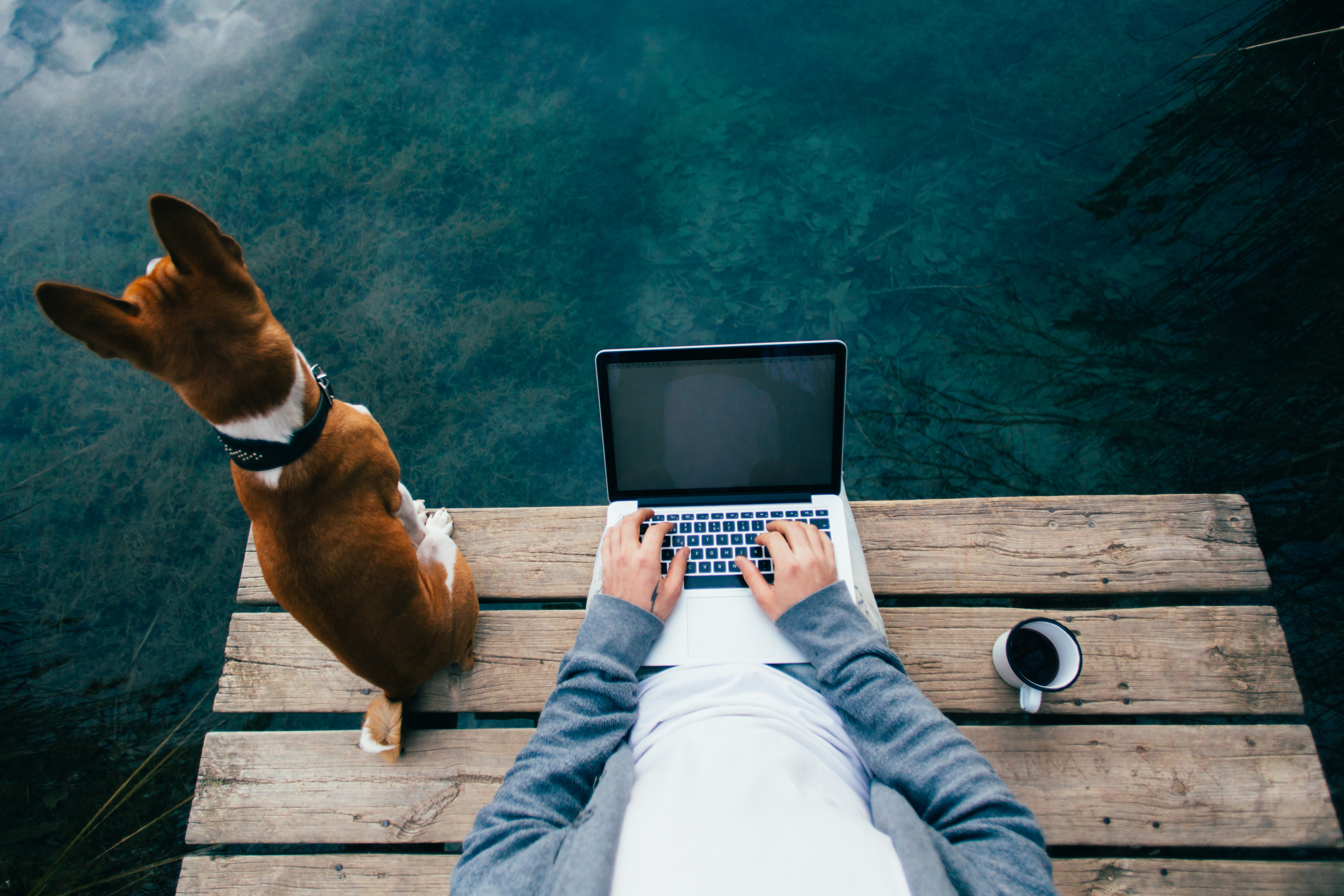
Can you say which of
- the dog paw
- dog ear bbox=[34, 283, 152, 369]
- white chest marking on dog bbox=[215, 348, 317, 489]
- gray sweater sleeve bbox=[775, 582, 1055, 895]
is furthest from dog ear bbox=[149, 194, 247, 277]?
gray sweater sleeve bbox=[775, 582, 1055, 895]

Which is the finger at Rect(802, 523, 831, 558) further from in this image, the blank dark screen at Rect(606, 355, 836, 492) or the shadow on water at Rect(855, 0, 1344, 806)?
the shadow on water at Rect(855, 0, 1344, 806)

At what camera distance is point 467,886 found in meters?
0.73

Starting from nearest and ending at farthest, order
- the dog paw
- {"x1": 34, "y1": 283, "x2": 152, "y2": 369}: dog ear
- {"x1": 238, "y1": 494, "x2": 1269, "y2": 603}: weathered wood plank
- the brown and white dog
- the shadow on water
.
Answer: {"x1": 34, "y1": 283, "x2": 152, "y2": 369}: dog ear < the brown and white dog < {"x1": 238, "y1": 494, "x2": 1269, "y2": 603}: weathered wood plank < the dog paw < the shadow on water

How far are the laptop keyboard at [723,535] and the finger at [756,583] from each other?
0.05 feet

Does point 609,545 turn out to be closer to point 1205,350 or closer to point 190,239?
point 190,239

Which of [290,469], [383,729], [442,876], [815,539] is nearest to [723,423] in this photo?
[815,539]

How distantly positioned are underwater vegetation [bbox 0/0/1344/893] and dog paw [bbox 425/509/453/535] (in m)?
0.54

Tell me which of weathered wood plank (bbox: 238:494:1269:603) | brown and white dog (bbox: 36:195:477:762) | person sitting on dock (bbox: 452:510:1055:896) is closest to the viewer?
person sitting on dock (bbox: 452:510:1055:896)

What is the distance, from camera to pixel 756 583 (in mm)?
1099

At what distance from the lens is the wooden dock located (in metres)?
1.13


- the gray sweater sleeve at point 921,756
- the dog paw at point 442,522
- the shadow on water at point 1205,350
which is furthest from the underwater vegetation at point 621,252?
the gray sweater sleeve at point 921,756

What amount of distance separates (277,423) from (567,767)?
2.71ft

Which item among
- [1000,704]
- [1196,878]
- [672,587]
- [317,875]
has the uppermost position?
[672,587]

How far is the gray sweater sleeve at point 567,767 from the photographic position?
0.72m
